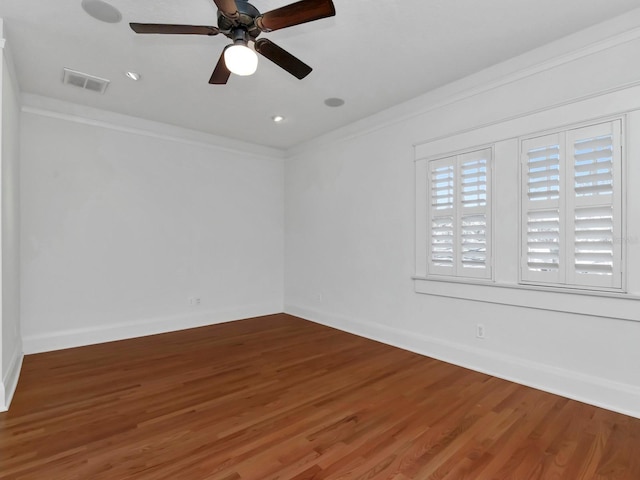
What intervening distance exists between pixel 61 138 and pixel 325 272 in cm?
379

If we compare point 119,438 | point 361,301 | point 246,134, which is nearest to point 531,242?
point 361,301

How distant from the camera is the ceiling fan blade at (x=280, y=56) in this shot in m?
2.18

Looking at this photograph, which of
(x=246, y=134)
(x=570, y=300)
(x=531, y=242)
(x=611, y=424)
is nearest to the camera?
(x=611, y=424)

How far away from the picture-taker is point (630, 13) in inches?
94.6

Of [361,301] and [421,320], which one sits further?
[361,301]

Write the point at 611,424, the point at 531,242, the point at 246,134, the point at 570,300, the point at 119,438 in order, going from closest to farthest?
the point at 119,438, the point at 611,424, the point at 570,300, the point at 531,242, the point at 246,134

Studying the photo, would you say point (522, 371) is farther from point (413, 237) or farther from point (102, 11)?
point (102, 11)

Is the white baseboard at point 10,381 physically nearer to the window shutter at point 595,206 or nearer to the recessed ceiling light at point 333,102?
the recessed ceiling light at point 333,102

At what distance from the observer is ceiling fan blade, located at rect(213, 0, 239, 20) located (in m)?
1.84

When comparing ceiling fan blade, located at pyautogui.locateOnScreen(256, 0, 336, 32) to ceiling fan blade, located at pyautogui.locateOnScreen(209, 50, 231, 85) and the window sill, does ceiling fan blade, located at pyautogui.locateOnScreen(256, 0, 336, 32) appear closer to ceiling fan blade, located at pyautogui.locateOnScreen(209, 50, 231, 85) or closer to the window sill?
ceiling fan blade, located at pyautogui.locateOnScreen(209, 50, 231, 85)

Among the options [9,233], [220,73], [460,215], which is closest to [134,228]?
[9,233]

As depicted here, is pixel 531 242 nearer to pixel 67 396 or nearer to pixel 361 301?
pixel 361 301

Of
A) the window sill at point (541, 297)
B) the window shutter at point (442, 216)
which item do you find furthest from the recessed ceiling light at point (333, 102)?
the window sill at point (541, 297)

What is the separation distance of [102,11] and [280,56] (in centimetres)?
135
